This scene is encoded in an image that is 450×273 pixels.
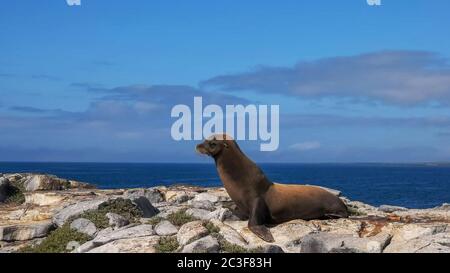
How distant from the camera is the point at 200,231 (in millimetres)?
15516

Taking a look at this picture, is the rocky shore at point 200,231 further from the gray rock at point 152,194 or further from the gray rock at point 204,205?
the gray rock at point 152,194

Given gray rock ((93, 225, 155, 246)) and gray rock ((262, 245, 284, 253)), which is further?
gray rock ((93, 225, 155, 246))

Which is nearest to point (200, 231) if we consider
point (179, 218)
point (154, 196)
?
point (179, 218)

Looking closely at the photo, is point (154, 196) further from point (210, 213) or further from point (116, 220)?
point (210, 213)

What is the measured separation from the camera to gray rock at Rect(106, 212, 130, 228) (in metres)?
18.5

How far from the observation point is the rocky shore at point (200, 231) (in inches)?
574

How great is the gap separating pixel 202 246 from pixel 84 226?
5.81 meters

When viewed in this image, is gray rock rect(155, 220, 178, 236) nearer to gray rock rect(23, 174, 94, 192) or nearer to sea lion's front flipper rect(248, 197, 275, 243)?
sea lion's front flipper rect(248, 197, 275, 243)

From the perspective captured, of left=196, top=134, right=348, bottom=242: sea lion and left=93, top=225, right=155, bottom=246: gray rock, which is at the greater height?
left=196, top=134, right=348, bottom=242: sea lion

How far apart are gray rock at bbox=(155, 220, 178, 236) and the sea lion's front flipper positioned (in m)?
2.04

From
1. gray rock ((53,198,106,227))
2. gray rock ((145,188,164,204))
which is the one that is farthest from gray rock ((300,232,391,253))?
gray rock ((145,188,164,204))

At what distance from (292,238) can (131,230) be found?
434cm
